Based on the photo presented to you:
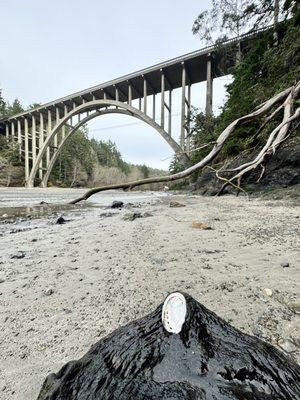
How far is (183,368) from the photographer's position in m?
0.48

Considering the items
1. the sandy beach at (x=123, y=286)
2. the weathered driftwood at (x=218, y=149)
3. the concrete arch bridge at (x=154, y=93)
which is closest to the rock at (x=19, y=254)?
the sandy beach at (x=123, y=286)

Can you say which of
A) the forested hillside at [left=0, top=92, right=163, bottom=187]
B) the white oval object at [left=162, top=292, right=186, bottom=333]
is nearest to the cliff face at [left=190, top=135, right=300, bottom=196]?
the white oval object at [left=162, top=292, right=186, bottom=333]

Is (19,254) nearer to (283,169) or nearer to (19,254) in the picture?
(19,254)

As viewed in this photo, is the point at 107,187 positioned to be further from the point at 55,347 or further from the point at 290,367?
the point at 290,367

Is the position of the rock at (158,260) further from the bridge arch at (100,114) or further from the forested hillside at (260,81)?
the bridge arch at (100,114)

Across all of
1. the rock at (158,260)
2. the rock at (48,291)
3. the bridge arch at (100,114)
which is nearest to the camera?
the rock at (48,291)

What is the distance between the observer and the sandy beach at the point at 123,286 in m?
1.02

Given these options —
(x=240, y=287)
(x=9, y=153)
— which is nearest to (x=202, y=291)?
(x=240, y=287)

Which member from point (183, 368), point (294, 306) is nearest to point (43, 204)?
point (294, 306)

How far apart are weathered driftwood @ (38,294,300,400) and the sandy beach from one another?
430 mm

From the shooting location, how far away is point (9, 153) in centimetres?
3186

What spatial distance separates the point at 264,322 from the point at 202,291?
39 cm

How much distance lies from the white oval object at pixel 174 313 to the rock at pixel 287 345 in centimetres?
67

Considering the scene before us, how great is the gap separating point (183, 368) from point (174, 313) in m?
0.12
